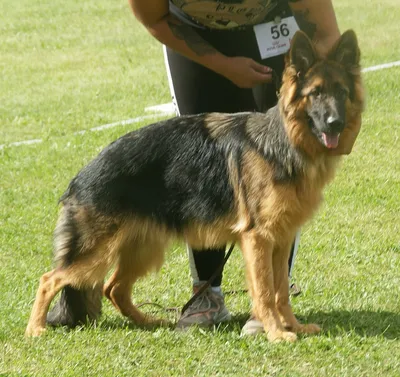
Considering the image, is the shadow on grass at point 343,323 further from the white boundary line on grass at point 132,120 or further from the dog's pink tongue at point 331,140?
the white boundary line on grass at point 132,120

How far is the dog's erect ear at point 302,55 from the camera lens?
4766 mm

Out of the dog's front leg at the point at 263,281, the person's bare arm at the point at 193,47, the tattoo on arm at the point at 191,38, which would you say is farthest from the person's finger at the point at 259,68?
the dog's front leg at the point at 263,281

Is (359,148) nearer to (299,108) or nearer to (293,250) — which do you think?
(293,250)

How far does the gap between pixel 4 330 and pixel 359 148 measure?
512 centimetres

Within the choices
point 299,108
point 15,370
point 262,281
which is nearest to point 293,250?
point 262,281

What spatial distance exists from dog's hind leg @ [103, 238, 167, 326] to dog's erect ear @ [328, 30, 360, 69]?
1.62 meters

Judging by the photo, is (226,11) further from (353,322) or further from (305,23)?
(353,322)

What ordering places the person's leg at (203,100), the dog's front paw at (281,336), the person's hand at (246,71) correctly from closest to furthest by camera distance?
the dog's front paw at (281,336) → the person's hand at (246,71) → the person's leg at (203,100)

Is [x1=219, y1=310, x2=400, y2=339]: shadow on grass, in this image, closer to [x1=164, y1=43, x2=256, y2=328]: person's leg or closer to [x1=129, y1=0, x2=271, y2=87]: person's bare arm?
[x1=164, y1=43, x2=256, y2=328]: person's leg

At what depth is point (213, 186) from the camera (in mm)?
5137

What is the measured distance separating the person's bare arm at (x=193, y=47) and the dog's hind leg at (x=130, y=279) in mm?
1190

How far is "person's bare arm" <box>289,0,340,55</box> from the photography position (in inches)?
205

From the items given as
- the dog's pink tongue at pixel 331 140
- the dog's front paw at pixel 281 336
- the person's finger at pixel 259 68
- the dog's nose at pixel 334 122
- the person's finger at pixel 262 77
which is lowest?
the dog's front paw at pixel 281 336

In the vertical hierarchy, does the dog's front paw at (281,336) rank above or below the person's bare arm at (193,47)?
below
